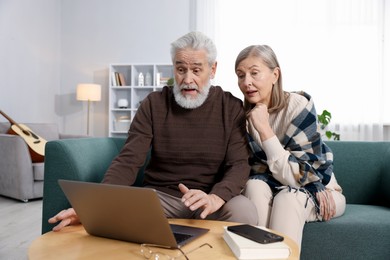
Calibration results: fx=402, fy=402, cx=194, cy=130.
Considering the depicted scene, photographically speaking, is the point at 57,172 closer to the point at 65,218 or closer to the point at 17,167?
the point at 65,218

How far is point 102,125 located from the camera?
6.11 m

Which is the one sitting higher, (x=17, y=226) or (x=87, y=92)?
(x=87, y=92)

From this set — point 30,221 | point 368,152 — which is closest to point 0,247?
point 30,221

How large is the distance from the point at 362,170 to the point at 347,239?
55 cm

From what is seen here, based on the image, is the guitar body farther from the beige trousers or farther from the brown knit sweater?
the beige trousers

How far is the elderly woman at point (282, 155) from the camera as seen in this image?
156cm

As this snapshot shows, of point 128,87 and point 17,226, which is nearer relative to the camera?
point 17,226

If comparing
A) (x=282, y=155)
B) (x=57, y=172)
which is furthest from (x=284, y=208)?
(x=57, y=172)

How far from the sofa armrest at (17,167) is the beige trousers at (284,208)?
280cm

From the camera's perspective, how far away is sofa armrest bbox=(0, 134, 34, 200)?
3.79m

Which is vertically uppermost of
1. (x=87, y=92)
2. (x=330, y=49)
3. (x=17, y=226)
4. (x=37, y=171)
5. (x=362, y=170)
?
(x=330, y=49)

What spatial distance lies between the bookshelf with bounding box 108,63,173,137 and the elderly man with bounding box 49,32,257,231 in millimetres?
3948

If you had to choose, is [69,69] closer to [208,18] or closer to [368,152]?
[208,18]

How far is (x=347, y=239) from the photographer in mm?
1633
